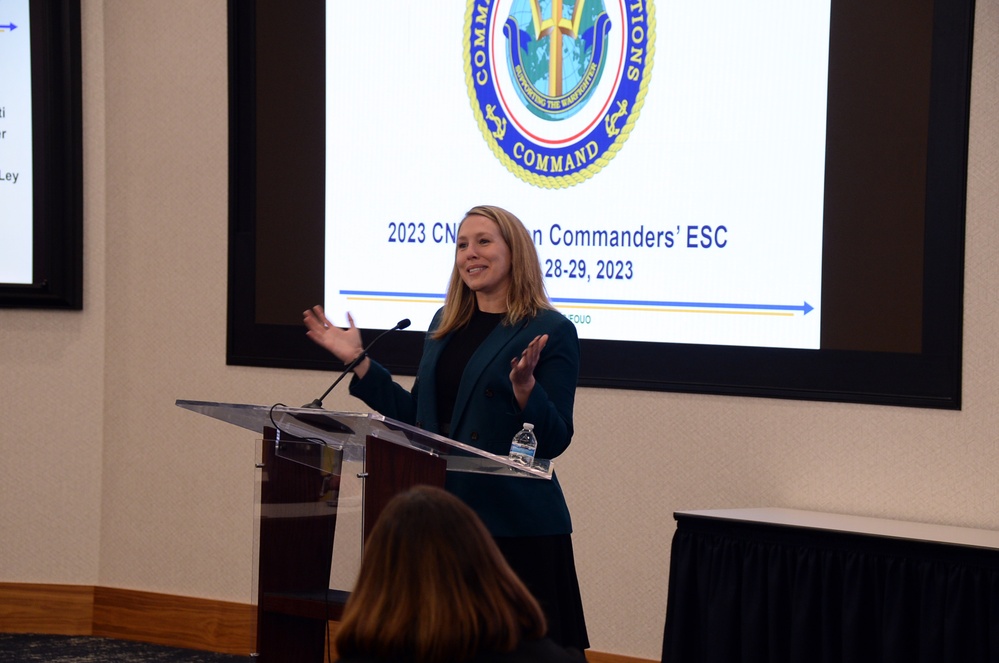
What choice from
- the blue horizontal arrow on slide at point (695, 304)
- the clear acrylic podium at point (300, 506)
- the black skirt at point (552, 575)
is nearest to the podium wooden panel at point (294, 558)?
the clear acrylic podium at point (300, 506)

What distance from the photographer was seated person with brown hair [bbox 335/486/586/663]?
52.1 inches

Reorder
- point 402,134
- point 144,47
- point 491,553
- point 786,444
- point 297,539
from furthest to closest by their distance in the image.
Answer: point 144,47
point 402,134
point 786,444
point 297,539
point 491,553

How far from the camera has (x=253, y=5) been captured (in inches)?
177

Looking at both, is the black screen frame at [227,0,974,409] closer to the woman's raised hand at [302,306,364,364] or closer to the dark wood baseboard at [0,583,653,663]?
the dark wood baseboard at [0,583,653,663]

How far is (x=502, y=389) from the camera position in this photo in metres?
2.59

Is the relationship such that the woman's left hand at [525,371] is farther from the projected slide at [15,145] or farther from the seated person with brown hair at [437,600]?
the projected slide at [15,145]

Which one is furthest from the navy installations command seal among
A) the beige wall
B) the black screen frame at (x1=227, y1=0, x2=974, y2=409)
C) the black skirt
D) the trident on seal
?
the black skirt

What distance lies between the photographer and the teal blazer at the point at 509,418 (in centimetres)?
258

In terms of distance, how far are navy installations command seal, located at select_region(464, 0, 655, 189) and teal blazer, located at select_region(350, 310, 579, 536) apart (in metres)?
1.42

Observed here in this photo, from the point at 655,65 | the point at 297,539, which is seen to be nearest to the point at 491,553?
the point at 297,539

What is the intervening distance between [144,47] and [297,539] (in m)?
2.88

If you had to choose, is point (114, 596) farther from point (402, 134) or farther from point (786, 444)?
point (786, 444)

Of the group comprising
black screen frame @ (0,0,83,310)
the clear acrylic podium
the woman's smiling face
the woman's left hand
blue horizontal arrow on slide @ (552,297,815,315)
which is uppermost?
black screen frame @ (0,0,83,310)

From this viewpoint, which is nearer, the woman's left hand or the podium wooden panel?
the woman's left hand
